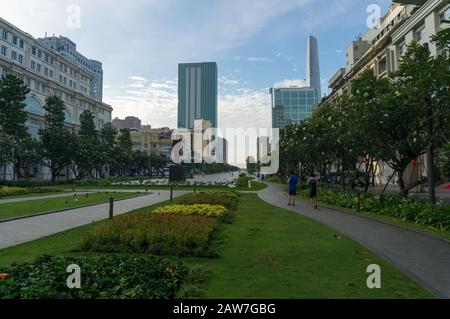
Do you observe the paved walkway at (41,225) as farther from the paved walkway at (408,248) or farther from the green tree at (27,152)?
the green tree at (27,152)

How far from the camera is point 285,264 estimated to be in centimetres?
696

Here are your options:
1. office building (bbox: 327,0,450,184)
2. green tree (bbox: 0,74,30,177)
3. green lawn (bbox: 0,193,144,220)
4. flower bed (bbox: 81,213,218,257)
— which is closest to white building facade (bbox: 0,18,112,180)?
green tree (bbox: 0,74,30,177)

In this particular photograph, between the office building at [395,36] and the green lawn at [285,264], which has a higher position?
the office building at [395,36]

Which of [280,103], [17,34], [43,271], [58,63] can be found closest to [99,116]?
[58,63]

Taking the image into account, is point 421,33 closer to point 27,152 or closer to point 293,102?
point 27,152

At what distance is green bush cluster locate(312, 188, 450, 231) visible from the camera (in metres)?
11.7

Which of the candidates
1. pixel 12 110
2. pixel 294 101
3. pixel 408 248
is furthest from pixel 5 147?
pixel 294 101

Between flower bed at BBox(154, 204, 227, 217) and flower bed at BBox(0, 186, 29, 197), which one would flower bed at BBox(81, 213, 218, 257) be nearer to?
flower bed at BBox(154, 204, 227, 217)

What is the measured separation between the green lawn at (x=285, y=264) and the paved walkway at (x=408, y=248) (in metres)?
0.35

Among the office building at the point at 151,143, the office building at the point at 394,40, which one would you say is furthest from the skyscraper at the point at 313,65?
the office building at the point at 394,40

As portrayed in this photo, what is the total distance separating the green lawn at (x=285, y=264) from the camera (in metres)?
5.45

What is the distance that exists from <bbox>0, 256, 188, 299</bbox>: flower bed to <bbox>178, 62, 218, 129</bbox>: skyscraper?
564 ft

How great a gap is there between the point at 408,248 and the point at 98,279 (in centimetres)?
726

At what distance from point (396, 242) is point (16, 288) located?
8770 millimetres
